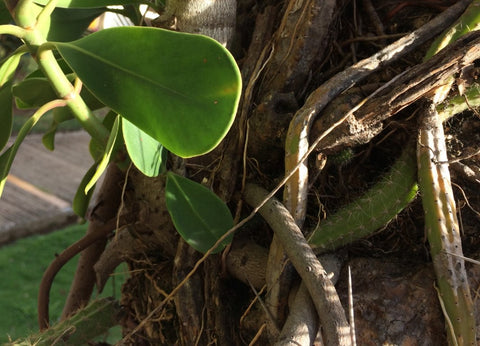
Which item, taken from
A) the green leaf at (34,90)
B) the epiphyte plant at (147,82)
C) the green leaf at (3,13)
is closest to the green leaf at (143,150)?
the epiphyte plant at (147,82)

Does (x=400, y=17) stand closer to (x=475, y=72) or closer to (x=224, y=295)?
(x=475, y=72)

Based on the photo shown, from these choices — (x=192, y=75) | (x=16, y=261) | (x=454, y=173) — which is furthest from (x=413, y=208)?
(x=16, y=261)

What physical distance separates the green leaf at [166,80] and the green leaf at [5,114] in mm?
157

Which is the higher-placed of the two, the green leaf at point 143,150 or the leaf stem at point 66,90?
the leaf stem at point 66,90

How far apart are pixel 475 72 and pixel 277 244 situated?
10.0 inches

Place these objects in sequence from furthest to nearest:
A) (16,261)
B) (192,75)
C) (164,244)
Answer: (16,261)
(164,244)
(192,75)

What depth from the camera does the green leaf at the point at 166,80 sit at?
42cm

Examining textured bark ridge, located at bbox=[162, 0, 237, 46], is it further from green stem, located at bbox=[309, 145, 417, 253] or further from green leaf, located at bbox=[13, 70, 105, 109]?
green stem, located at bbox=[309, 145, 417, 253]

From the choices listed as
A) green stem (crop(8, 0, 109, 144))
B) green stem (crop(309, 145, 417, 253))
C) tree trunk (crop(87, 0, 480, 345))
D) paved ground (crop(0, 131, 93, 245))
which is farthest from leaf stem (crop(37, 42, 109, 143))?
paved ground (crop(0, 131, 93, 245))

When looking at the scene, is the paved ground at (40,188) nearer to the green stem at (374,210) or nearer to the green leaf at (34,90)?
the green leaf at (34,90)

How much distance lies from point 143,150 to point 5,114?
0.56 ft

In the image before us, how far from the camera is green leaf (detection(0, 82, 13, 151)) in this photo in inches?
23.3

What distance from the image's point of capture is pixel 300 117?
0.52 meters

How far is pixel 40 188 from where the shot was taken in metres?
2.52
